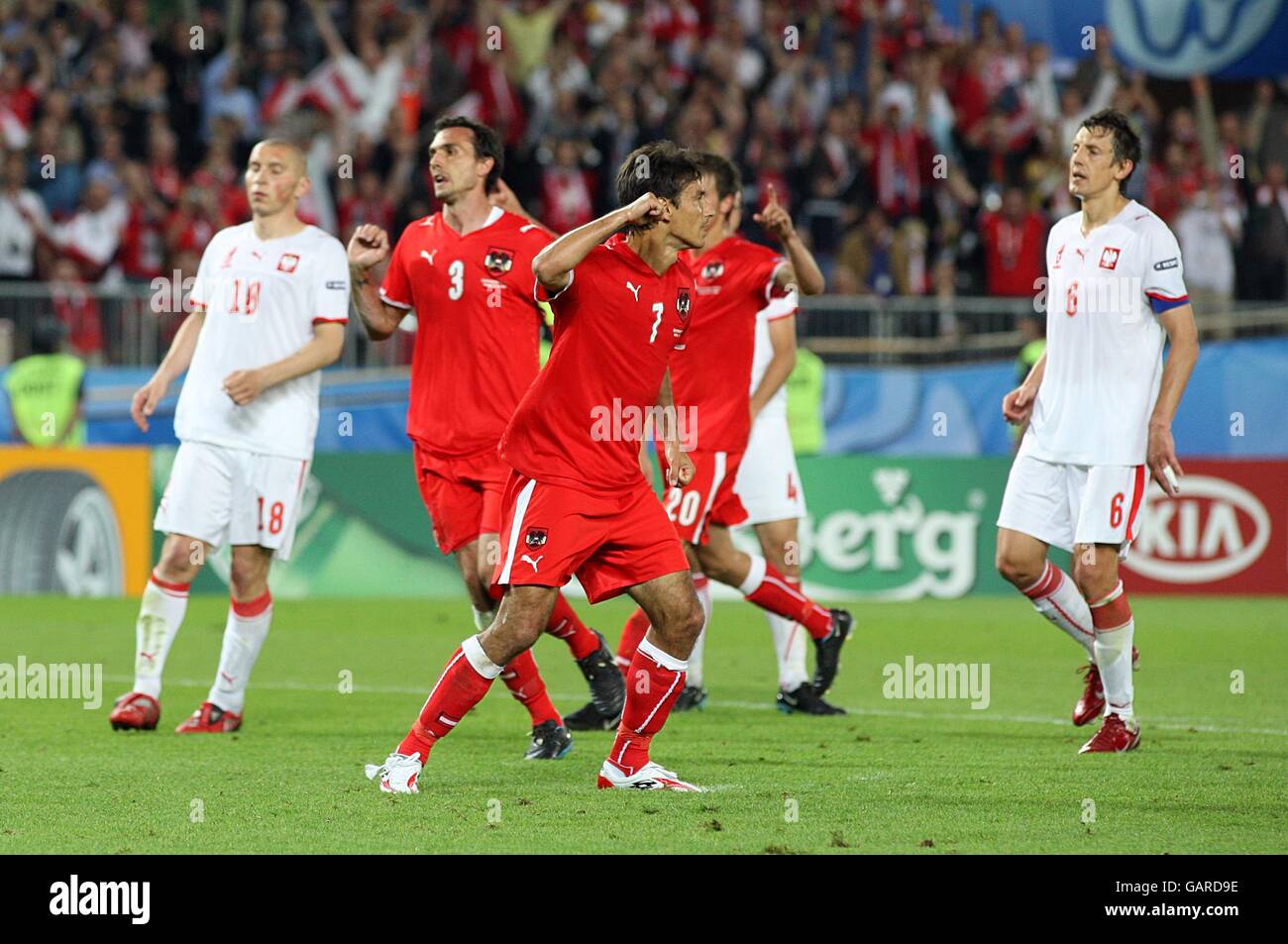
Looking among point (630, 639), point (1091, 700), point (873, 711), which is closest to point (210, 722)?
point (630, 639)

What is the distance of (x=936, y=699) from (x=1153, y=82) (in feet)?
44.2

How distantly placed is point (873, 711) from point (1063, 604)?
1401 mm

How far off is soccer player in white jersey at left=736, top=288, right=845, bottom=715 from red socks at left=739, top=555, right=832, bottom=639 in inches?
7.0

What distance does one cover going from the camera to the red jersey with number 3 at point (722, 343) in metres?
9.05

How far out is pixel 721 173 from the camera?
8.95 metres

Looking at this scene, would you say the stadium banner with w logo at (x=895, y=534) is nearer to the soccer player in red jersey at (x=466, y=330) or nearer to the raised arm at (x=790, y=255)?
the raised arm at (x=790, y=255)

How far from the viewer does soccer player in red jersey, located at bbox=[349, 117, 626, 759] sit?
7.83m

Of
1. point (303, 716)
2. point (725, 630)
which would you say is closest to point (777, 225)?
point (303, 716)

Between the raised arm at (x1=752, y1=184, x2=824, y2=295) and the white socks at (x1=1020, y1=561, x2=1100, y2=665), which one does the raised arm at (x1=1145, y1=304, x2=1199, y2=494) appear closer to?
the white socks at (x1=1020, y1=561, x2=1100, y2=665)

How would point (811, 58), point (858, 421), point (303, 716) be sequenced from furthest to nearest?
point (811, 58) < point (858, 421) < point (303, 716)

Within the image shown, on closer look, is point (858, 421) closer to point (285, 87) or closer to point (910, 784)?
point (285, 87)

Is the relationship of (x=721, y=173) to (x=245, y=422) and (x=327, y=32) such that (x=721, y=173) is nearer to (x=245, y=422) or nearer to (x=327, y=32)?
(x=245, y=422)

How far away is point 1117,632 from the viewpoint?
308 inches

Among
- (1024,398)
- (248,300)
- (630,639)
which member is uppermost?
(248,300)
